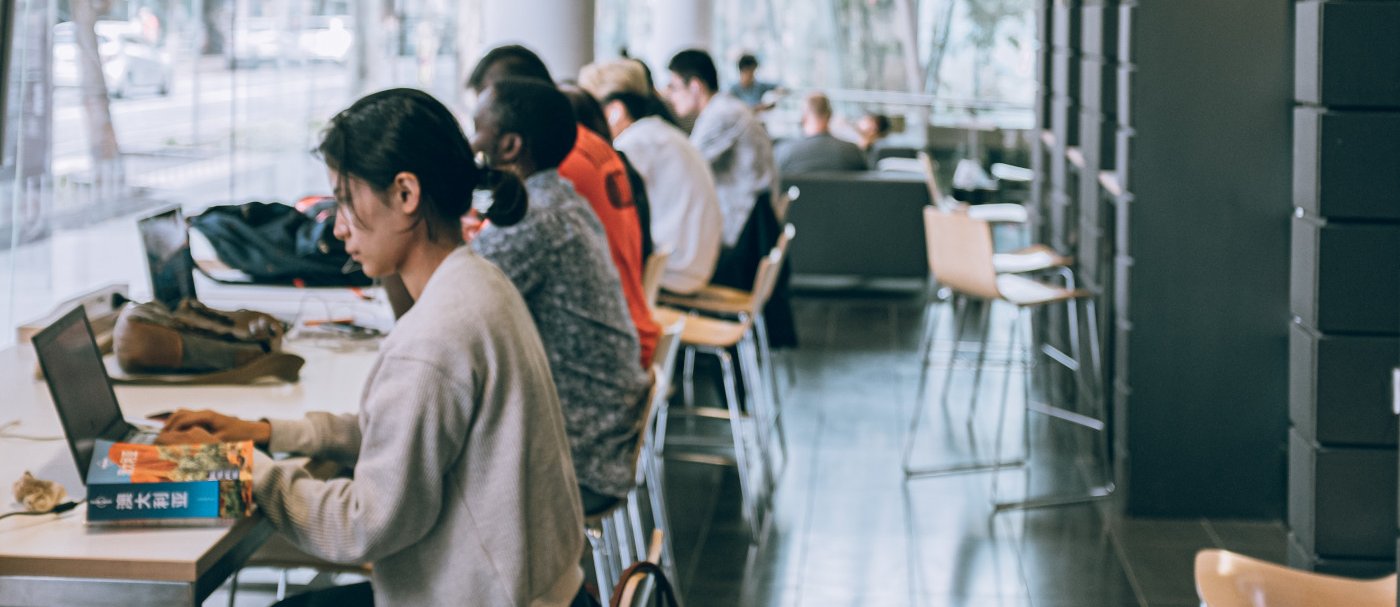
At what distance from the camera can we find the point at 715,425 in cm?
562

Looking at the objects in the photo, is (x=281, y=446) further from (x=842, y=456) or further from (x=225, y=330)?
(x=842, y=456)

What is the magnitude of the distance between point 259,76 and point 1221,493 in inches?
152

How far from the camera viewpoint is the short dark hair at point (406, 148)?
74.9 inches

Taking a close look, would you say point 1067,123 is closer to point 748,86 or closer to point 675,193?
point 675,193

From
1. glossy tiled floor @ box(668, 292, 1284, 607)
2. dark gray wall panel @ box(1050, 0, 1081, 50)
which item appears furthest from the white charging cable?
dark gray wall panel @ box(1050, 0, 1081, 50)

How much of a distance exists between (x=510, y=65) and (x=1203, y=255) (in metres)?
2.03

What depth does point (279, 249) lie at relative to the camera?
348cm

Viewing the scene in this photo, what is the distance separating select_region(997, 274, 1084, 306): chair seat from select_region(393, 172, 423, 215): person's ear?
116 inches

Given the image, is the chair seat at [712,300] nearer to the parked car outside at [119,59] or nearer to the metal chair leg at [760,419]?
the metal chair leg at [760,419]

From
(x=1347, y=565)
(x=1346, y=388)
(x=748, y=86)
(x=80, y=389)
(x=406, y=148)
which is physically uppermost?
(x=748, y=86)

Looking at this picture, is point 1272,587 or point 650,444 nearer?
point 1272,587

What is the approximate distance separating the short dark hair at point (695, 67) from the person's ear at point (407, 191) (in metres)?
5.11

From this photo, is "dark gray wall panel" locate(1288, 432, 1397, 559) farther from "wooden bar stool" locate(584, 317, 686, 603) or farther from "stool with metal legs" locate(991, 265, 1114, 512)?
"wooden bar stool" locate(584, 317, 686, 603)

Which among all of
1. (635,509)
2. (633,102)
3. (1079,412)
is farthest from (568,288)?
(1079,412)
